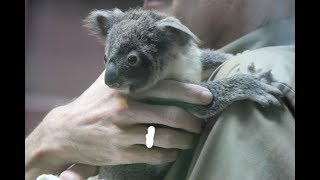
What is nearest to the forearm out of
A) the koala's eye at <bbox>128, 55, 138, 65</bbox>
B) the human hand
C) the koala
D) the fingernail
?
the human hand

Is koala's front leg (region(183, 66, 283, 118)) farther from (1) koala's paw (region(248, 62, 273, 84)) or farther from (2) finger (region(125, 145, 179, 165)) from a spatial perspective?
(2) finger (region(125, 145, 179, 165))

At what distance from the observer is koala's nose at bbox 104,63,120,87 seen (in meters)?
0.91

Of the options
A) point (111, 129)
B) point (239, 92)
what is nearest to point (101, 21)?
point (111, 129)

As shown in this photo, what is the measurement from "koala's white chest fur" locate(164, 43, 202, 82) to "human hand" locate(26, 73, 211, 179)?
36 millimetres

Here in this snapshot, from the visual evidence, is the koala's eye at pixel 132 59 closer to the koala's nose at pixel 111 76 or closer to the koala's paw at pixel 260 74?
the koala's nose at pixel 111 76

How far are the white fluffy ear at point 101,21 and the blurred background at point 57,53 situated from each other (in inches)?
0.5

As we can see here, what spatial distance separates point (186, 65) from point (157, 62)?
63 millimetres

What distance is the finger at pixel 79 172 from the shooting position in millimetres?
984

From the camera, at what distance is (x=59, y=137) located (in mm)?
1029

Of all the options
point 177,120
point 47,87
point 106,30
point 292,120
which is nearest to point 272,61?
point 292,120

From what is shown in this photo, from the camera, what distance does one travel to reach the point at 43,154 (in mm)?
1046

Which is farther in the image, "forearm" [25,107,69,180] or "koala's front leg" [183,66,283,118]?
"forearm" [25,107,69,180]

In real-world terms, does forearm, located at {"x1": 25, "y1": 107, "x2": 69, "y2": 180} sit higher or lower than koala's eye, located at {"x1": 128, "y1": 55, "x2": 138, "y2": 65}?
lower

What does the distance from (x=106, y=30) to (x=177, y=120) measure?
0.26 meters
